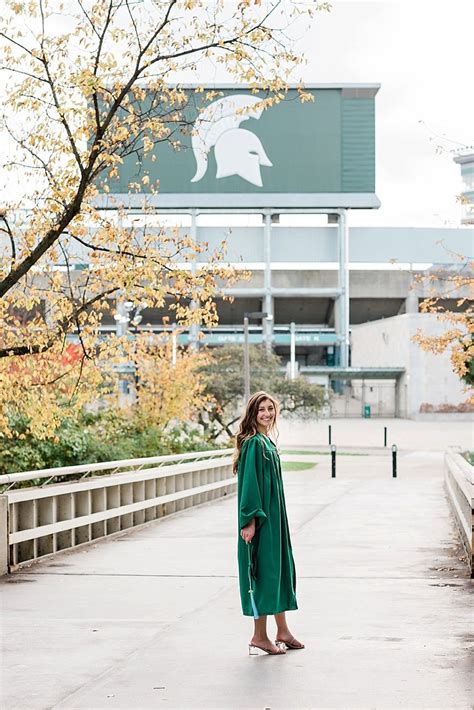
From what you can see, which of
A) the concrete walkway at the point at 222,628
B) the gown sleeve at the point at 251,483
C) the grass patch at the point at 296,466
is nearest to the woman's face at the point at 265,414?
the gown sleeve at the point at 251,483

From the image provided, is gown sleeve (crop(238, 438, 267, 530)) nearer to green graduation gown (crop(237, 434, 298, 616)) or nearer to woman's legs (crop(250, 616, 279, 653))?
green graduation gown (crop(237, 434, 298, 616))

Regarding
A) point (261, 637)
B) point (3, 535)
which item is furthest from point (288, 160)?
point (261, 637)

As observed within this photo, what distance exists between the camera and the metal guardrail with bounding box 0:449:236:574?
1291 cm

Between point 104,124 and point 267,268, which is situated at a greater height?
point 267,268

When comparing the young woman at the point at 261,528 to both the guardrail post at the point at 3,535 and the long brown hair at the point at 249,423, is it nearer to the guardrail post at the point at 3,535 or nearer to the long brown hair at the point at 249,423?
the long brown hair at the point at 249,423

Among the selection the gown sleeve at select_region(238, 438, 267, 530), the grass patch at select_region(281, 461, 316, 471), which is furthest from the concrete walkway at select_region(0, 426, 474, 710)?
the grass patch at select_region(281, 461, 316, 471)

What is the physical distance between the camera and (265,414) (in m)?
8.26

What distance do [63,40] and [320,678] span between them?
25.2 ft

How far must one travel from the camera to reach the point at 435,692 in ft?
23.2

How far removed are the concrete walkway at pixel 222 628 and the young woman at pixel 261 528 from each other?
1.19 ft

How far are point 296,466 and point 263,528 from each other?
119 ft

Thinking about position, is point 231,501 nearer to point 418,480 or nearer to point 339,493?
point 339,493

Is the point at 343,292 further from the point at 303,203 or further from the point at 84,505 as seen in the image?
the point at 84,505

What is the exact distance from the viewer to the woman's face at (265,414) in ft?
27.1
